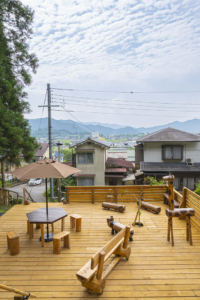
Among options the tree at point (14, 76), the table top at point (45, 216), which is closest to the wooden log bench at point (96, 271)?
the table top at point (45, 216)

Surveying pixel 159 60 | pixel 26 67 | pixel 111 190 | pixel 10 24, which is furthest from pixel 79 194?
pixel 159 60

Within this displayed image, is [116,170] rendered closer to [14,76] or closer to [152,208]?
[14,76]

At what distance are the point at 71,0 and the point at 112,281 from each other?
14.9m

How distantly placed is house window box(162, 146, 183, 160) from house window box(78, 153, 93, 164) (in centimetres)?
741

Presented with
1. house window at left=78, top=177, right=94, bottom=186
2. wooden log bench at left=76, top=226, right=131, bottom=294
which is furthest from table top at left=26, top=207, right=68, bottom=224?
house window at left=78, top=177, right=94, bottom=186

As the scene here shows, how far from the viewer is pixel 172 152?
18.0 meters

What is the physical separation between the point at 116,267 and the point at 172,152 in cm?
1593

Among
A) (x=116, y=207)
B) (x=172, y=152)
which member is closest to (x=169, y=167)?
(x=172, y=152)

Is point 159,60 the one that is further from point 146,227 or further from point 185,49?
point 146,227

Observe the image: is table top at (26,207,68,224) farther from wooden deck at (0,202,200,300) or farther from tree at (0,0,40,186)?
tree at (0,0,40,186)

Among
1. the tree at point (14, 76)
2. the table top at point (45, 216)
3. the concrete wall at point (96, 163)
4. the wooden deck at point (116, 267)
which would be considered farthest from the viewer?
the concrete wall at point (96, 163)

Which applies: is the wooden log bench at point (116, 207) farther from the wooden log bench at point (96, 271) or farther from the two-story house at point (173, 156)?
the two-story house at point (173, 156)

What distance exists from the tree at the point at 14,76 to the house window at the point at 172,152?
1215cm

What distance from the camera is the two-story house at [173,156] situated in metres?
17.0
